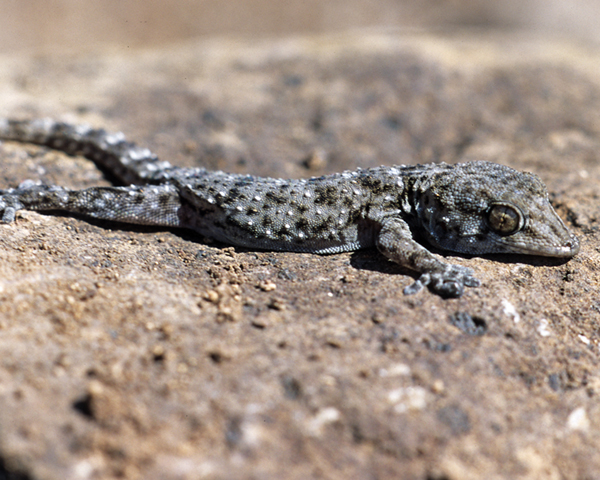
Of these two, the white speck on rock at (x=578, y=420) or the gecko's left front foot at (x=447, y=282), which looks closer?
the white speck on rock at (x=578, y=420)

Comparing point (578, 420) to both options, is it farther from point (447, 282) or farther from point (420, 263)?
point (420, 263)

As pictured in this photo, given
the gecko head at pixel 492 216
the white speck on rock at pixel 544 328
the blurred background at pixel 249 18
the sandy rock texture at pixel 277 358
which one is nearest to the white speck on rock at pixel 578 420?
the sandy rock texture at pixel 277 358

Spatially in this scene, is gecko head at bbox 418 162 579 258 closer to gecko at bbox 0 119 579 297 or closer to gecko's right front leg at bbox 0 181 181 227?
gecko at bbox 0 119 579 297

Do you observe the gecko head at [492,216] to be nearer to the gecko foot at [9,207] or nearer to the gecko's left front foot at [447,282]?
the gecko's left front foot at [447,282]

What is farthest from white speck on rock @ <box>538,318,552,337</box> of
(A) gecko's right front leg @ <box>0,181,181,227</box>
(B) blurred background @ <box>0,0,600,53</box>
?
(B) blurred background @ <box>0,0,600,53</box>

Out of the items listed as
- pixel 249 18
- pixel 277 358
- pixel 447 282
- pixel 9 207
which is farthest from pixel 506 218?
pixel 249 18

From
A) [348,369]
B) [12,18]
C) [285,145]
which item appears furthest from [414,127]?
[12,18]
